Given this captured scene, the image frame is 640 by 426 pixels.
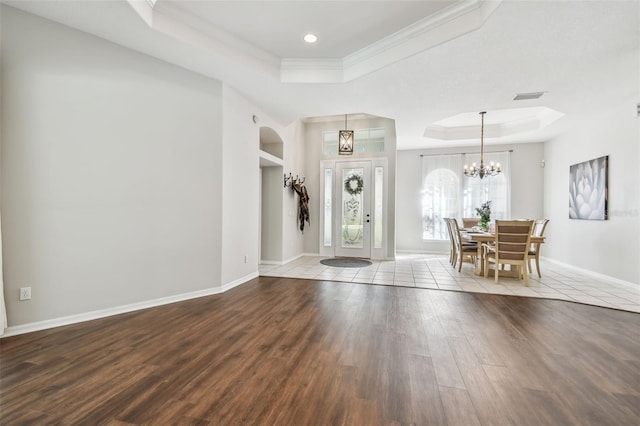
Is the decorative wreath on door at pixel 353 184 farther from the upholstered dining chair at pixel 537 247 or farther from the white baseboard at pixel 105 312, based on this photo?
the white baseboard at pixel 105 312

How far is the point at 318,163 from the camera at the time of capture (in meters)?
7.20

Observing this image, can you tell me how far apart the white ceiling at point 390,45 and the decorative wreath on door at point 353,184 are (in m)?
2.60

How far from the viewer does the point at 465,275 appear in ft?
16.6

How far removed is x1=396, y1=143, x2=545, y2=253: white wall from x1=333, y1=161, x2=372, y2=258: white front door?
5.08 feet

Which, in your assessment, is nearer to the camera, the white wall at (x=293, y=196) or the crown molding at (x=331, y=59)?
the crown molding at (x=331, y=59)

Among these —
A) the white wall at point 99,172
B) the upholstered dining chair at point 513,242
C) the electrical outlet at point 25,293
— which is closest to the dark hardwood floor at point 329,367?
the electrical outlet at point 25,293

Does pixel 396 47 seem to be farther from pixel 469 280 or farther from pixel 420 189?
pixel 420 189

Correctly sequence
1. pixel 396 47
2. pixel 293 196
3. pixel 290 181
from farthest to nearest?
pixel 293 196 < pixel 290 181 < pixel 396 47

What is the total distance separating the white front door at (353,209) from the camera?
6.86 m

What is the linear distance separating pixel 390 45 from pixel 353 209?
4.14m

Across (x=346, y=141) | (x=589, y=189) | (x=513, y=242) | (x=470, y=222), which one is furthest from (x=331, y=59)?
(x=589, y=189)

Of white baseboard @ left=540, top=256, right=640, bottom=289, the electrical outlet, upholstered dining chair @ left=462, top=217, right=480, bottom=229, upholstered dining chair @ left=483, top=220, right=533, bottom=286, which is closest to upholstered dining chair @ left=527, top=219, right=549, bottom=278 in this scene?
upholstered dining chair @ left=483, top=220, right=533, bottom=286

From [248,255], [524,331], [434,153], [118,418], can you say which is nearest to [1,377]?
[118,418]

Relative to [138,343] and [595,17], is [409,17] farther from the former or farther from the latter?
[138,343]
